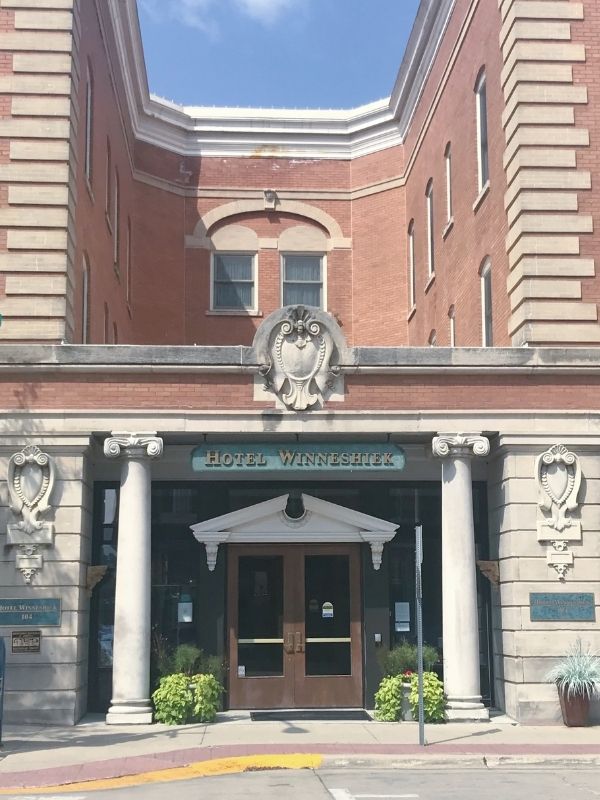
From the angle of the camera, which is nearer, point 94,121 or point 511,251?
point 511,251

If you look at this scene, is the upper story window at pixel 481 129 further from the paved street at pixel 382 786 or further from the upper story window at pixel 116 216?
the paved street at pixel 382 786

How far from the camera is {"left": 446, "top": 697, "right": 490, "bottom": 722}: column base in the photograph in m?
Answer: 15.6

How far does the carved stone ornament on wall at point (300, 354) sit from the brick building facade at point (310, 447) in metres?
0.03

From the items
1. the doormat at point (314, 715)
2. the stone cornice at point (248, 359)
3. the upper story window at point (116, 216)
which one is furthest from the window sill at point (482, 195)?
the doormat at point (314, 715)

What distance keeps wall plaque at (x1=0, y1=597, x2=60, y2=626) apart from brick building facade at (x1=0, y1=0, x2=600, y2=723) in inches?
1.6

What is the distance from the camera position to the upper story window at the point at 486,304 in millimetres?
19578

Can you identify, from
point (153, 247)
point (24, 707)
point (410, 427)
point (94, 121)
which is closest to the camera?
point (24, 707)

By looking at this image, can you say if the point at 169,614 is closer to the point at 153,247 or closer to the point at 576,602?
the point at 576,602

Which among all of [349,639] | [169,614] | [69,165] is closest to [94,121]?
[69,165]

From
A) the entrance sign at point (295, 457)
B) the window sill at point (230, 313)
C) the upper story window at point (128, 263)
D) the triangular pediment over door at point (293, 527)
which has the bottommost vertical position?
the triangular pediment over door at point (293, 527)

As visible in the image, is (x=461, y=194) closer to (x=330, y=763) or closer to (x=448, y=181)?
(x=448, y=181)

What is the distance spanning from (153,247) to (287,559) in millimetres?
13098

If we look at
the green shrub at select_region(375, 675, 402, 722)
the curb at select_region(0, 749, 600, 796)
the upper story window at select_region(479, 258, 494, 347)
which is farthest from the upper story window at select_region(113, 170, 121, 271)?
the curb at select_region(0, 749, 600, 796)

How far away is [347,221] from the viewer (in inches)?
1150
